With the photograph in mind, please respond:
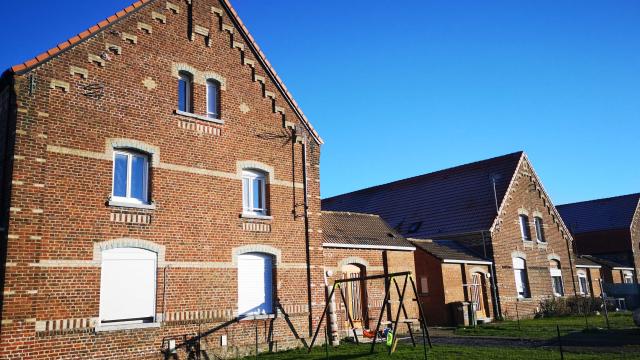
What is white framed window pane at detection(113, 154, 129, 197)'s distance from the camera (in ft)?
42.5

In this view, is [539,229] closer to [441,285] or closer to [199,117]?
[441,285]

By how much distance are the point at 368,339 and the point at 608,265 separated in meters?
28.2

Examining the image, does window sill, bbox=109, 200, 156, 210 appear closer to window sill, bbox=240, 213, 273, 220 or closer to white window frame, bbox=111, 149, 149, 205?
white window frame, bbox=111, 149, 149, 205

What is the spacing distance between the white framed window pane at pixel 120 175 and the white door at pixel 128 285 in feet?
4.98

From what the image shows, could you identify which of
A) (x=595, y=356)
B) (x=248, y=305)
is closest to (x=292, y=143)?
(x=248, y=305)

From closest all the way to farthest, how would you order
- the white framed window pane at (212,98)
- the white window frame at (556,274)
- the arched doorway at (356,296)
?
1. the white framed window pane at (212,98)
2. the arched doorway at (356,296)
3. the white window frame at (556,274)

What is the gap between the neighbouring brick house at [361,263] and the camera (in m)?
18.9

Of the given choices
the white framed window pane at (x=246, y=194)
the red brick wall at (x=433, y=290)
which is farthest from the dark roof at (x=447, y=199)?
the white framed window pane at (x=246, y=194)

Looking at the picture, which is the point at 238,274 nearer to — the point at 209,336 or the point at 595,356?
the point at 209,336

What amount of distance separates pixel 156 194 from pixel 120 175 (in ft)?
3.38

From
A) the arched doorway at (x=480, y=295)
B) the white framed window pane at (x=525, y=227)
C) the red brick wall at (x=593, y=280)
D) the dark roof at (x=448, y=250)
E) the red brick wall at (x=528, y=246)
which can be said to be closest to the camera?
the dark roof at (x=448, y=250)

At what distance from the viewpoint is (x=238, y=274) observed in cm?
1492

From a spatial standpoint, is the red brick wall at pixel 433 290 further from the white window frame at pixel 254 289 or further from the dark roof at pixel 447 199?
the white window frame at pixel 254 289

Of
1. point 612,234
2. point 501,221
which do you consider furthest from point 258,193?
point 612,234
